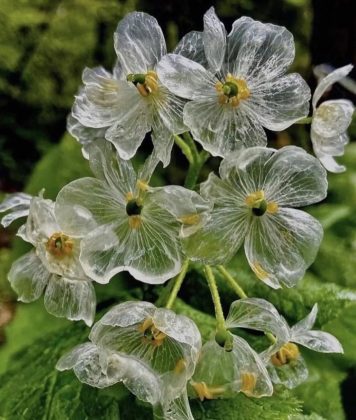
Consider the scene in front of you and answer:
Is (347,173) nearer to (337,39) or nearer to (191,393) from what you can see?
(337,39)

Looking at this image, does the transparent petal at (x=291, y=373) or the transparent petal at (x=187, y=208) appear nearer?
the transparent petal at (x=187, y=208)

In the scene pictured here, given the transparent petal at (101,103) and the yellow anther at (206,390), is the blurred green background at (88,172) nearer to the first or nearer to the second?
the yellow anther at (206,390)

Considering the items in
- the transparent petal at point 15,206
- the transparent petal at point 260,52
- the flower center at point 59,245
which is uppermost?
the transparent petal at point 260,52

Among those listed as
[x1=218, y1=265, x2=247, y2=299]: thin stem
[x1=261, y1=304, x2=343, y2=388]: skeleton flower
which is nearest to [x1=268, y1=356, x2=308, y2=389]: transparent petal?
[x1=261, y1=304, x2=343, y2=388]: skeleton flower

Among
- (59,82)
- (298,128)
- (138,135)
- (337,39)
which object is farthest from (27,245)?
(138,135)

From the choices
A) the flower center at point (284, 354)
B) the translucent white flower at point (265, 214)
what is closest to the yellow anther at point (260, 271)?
the translucent white flower at point (265, 214)

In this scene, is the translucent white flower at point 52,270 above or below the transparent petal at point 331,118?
below

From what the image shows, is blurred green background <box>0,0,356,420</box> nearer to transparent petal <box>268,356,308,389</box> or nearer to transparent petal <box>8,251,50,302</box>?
transparent petal <box>268,356,308,389</box>
